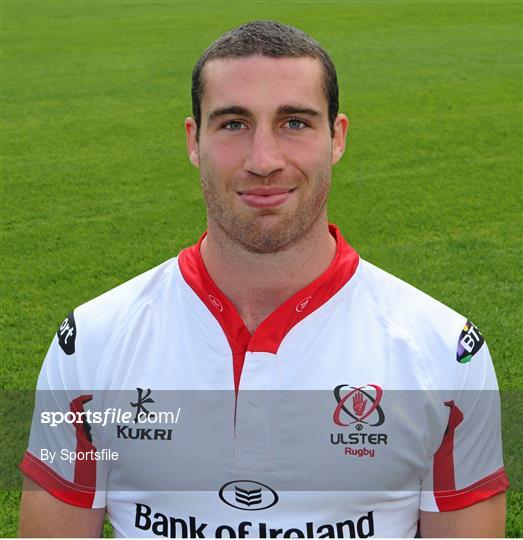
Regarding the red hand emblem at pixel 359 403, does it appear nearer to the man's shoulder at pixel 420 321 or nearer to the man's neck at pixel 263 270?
the man's shoulder at pixel 420 321

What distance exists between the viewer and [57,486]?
2.34 meters

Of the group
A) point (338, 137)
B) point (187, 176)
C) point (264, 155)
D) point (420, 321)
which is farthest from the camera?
point (187, 176)

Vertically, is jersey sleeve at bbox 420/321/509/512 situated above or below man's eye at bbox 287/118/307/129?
below

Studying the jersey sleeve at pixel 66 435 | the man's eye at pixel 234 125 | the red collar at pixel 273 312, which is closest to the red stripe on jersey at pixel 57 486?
the jersey sleeve at pixel 66 435

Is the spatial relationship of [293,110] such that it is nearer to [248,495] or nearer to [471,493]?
[248,495]

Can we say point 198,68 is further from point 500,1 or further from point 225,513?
point 500,1

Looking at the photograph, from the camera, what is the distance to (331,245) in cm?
242

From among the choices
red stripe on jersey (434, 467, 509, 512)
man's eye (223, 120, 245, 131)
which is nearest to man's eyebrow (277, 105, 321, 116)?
man's eye (223, 120, 245, 131)

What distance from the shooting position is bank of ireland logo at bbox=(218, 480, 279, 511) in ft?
7.17

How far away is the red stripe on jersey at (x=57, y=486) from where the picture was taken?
2312 mm

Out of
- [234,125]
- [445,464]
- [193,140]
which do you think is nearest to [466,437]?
[445,464]

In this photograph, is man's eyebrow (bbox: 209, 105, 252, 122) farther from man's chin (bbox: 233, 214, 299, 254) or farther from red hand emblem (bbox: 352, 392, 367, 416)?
red hand emblem (bbox: 352, 392, 367, 416)

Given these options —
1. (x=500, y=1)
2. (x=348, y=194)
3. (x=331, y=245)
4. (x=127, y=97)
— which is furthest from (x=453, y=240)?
(x=500, y=1)

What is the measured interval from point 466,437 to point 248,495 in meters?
0.59
